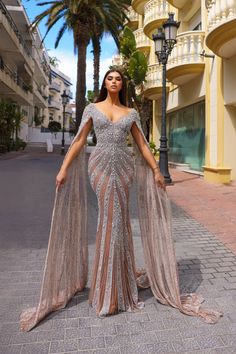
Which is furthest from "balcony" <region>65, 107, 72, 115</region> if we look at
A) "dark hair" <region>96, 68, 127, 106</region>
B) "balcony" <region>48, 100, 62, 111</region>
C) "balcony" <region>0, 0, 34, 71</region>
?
"dark hair" <region>96, 68, 127, 106</region>

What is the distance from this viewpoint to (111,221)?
288 cm

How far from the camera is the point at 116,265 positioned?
9.48ft

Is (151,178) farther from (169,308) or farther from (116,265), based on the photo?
(169,308)

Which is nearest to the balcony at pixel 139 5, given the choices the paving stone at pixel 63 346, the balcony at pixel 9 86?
the balcony at pixel 9 86

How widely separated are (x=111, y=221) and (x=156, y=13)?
17374 millimetres

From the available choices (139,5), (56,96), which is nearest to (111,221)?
(139,5)

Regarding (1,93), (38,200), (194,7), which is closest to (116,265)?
(38,200)

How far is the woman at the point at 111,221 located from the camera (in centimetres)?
286

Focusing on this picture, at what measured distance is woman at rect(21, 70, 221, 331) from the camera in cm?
286

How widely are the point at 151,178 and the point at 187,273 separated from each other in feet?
4.68

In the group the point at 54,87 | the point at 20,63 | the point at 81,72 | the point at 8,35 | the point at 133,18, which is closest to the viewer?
the point at 81,72

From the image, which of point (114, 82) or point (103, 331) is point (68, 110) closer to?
point (114, 82)

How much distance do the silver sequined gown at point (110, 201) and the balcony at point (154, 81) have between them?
1516 centimetres

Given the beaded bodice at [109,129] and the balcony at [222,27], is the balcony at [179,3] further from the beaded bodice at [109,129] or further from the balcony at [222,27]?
the beaded bodice at [109,129]
